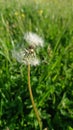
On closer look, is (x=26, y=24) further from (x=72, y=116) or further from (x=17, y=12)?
(x=72, y=116)

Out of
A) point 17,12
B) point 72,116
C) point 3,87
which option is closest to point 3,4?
point 17,12

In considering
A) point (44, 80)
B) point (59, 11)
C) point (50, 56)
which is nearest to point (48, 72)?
point (44, 80)

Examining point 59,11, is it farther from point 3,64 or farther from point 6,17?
point 3,64

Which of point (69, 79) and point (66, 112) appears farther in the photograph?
point (69, 79)

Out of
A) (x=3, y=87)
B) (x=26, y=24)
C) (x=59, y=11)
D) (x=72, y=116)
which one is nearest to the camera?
(x=72, y=116)

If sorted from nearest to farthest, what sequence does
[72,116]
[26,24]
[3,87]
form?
1. [72,116]
2. [3,87]
3. [26,24]

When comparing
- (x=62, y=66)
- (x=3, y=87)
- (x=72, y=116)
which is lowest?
(x=72, y=116)

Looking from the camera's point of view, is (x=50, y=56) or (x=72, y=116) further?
(x=50, y=56)

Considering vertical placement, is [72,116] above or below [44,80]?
below

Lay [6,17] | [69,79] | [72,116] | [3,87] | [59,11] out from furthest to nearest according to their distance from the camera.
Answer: [59,11], [6,17], [69,79], [3,87], [72,116]
